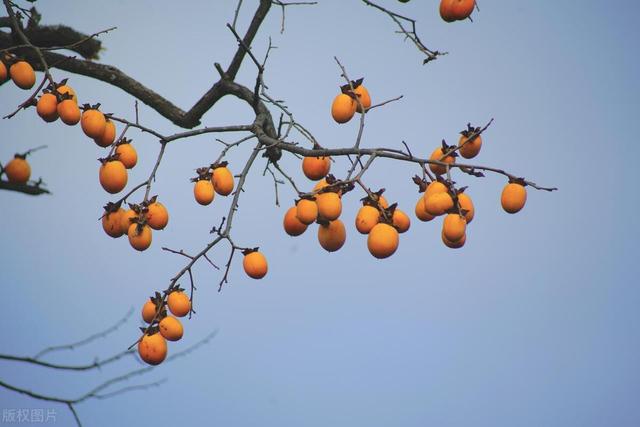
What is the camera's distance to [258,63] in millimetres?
3303

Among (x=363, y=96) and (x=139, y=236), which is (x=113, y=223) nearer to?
(x=139, y=236)

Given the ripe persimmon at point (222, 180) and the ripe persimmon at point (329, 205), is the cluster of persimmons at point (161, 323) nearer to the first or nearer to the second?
the ripe persimmon at point (222, 180)

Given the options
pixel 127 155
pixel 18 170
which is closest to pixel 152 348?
pixel 127 155

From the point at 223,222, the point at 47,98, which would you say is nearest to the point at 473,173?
the point at 223,222

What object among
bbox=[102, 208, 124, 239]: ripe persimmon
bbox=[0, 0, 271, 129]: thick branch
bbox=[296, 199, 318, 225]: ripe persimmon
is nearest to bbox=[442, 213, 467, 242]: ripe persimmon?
bbox=[296, 199, 318, 225]: ripe persimmon

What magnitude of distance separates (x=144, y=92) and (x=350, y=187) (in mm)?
1708

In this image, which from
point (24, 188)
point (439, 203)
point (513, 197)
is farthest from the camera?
point (24, 188)

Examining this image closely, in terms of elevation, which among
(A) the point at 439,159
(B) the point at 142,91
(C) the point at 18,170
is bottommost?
(A) the point at 439,159

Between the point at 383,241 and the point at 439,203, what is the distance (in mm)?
236

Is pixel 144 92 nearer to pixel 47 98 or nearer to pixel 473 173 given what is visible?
pixel 47 98

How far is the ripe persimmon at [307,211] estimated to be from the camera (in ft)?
9.03

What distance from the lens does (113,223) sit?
3070mm

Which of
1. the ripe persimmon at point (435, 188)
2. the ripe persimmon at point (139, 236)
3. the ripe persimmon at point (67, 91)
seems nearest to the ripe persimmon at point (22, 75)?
the ripe persimmon at point (67, 91)

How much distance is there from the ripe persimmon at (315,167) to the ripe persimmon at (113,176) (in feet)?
2.46
